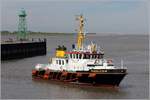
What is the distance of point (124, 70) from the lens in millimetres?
30797

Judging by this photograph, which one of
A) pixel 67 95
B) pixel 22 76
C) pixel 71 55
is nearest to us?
pixel 67 95

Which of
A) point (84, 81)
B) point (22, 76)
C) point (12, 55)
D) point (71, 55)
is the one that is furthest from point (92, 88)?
point (12, 55)

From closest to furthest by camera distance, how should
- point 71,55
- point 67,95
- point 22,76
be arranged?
point 67,95
point 71,55
point 22,76

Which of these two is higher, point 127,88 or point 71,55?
point 71,55

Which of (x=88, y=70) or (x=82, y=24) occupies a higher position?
(x=82, y=24)

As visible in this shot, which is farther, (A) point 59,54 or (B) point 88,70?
(A) point 59,54

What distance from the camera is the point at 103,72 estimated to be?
30562 millimetres

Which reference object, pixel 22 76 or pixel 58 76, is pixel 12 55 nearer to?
pixel 22 76

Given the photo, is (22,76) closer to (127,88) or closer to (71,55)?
(71,55)

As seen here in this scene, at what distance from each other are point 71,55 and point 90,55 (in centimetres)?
164

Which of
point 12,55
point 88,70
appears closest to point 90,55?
point 88,70

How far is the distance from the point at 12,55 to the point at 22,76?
21.5 m

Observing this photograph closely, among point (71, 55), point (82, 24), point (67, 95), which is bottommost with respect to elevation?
point (67, 95)

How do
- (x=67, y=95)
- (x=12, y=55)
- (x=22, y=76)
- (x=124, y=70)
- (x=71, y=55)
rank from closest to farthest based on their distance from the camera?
(x=67, y=95)
(x=124, y=70)
(x=71, y=55)
(x=22, y=76)
(x=12, y=55)
